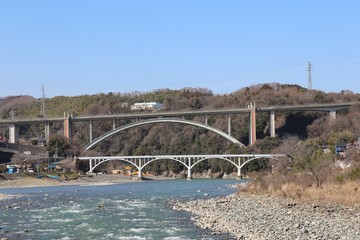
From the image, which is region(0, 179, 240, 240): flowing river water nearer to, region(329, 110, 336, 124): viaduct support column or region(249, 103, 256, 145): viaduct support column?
region(249, 103, 256, 145): viaduct support column

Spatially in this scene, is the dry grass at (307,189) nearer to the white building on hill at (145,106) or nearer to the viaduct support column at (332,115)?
the viaduct support column at (332,115)

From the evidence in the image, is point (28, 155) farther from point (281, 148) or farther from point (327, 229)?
point (327, 229)

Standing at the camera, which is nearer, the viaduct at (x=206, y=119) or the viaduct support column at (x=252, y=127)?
the viaduct at (x=206, y=119)

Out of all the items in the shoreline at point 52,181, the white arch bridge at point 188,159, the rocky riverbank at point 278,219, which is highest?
the rocky riverbank at point 278,219

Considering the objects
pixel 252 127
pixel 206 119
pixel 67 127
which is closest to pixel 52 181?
pixel 67 127

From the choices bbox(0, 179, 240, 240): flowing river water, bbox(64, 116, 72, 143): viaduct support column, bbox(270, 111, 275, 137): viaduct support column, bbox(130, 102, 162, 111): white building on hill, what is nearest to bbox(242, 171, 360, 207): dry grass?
bbox(0, 179, 240, 240): flowing river water

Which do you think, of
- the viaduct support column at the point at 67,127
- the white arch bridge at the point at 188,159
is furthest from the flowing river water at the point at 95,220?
the viaduct support column at the point at 67,127

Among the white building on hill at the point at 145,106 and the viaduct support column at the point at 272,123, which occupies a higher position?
the white building on hill at the point at 145,106

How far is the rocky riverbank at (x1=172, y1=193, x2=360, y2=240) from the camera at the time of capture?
19.0 m

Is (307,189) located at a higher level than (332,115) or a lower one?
lower

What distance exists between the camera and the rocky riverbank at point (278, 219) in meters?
19.0

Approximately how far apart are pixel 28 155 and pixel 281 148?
3270 cm

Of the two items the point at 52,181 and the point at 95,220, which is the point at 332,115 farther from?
the point at 95,220

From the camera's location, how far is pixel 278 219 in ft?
74.3
